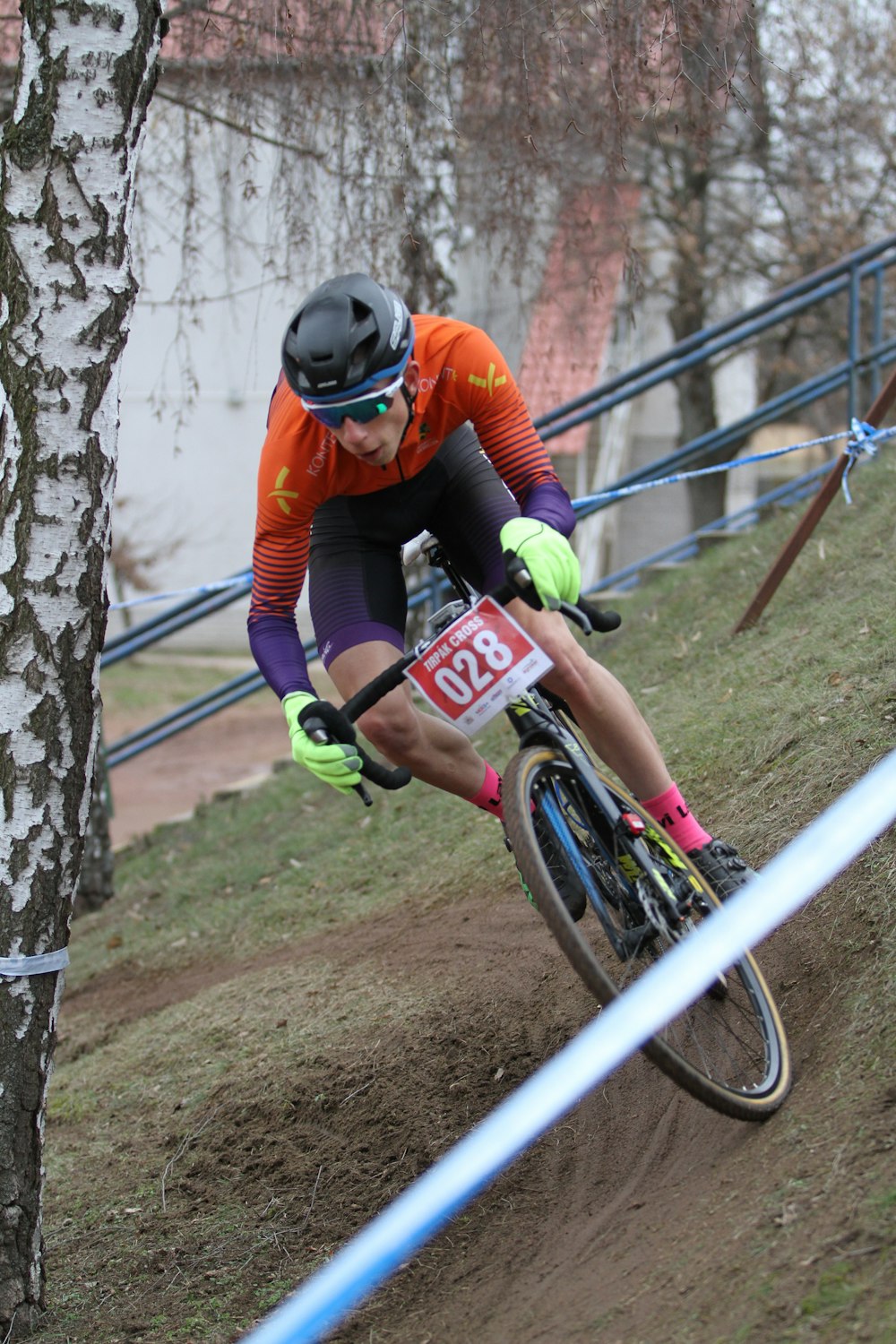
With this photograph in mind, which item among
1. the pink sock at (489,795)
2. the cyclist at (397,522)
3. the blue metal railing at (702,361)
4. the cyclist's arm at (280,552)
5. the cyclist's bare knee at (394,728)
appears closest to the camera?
the cyclist at (397,522)

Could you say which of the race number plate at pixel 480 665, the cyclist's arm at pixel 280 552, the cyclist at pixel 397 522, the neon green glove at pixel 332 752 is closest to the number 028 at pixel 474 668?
the race number plate at pixel 480 665

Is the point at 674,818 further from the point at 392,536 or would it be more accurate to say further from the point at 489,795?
the point at 392,536

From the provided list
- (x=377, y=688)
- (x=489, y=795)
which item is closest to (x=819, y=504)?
(x=489, y=795)

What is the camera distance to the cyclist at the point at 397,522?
323 cm

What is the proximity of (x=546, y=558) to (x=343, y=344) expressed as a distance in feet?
2.44

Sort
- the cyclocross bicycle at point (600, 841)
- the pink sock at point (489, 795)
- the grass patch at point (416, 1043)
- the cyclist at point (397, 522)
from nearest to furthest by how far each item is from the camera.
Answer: the grass patch at point (416, 1043) < the cyclocross bicycle at point (600, 841) < the cyclist at point (397, 522) < the pink sock at point (489, 795)

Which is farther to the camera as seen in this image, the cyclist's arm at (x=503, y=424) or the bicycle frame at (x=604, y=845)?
the cyclist's arm at (x=503, y=424)

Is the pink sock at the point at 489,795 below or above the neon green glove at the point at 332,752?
below

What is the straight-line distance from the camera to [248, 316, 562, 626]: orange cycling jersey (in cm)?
359

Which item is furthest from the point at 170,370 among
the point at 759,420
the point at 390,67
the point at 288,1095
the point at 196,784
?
the point at 288,1095

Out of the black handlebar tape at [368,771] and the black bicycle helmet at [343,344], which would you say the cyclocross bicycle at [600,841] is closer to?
the black handlebar tape at [368,771]

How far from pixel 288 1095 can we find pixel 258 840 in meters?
4.00

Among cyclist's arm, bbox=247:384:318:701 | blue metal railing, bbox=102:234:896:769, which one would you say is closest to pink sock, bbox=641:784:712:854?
cyclist's arm, bbox=247:384:318:701

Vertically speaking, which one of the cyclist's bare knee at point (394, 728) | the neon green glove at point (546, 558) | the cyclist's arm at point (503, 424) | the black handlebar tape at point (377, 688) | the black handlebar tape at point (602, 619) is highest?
the cyclist's arm at point (503, 424)
